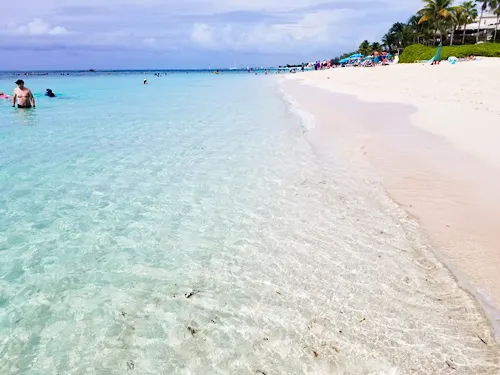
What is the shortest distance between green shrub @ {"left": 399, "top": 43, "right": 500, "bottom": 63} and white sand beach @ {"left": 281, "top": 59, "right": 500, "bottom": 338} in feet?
114

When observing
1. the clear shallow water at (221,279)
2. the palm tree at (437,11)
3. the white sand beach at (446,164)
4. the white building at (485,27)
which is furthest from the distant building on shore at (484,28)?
the clear shallow water at (221,279)

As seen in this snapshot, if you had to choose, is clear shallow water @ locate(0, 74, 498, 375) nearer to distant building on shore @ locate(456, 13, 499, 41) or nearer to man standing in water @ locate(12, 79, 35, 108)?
man standing in water @ locate(12, 79, 35, 108)

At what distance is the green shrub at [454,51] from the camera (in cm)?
4439

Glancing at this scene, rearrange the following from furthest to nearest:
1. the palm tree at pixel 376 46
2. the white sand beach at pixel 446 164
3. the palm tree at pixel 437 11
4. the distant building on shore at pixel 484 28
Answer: the palm tree at pixel 376 46 < the distant building on shore at pixel 484 28 < the palm tree at pixel 437 11 < the white sand beach at pixel 446 164

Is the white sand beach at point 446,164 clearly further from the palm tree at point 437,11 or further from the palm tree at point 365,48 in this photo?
the palm tree at point 365,48

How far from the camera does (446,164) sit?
7434 mm

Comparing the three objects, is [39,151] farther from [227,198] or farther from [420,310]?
[420,310]

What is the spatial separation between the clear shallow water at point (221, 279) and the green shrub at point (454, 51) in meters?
48.5

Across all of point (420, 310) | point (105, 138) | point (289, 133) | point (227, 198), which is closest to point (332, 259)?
point (420, 310)

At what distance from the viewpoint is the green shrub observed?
44.4 meters

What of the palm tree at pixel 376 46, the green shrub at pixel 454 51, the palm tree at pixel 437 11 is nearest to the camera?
A: the green shrub at pixel 454 51

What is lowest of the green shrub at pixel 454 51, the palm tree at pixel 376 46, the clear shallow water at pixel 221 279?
the clear shallow water at pixel 221 279

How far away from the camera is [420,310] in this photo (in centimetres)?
329

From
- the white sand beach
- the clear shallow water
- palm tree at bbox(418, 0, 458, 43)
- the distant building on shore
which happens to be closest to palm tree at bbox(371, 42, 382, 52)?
the distant building on shore
